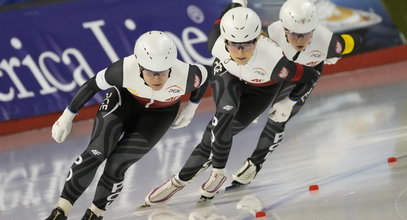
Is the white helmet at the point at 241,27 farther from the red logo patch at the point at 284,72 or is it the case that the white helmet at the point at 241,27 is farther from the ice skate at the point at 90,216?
the ice skate at the point at 90,216

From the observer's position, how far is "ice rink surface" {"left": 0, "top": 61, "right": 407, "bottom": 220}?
596 cm

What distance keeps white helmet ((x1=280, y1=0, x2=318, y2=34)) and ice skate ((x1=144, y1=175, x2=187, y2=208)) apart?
4.99ft

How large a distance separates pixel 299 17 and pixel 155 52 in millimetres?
1660

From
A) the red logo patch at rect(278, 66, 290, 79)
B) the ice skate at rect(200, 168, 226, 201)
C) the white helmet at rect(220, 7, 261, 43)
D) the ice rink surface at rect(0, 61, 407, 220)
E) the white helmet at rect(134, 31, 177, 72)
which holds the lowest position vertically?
the ice rink surface at rect(0, 61, 407, 220)

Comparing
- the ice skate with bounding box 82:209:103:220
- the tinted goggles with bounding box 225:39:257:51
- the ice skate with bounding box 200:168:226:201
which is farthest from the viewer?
the ice skate with bounding box 200:168:226:201

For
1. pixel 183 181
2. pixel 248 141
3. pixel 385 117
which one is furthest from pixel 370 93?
pixel 183 181

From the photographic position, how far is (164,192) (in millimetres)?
6590

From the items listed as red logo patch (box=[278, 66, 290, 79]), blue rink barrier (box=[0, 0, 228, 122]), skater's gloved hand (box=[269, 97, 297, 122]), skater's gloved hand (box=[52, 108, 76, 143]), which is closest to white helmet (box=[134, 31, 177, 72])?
skater's gloved hand (box=[52, 108, 76, 143])

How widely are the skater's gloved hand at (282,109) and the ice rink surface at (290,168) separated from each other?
45 centimetres

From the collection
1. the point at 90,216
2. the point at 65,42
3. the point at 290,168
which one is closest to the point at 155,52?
the point at 90,216

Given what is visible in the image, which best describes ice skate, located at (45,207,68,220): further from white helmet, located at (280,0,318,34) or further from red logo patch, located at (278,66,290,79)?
white helmet, located at (280,0,318,34)

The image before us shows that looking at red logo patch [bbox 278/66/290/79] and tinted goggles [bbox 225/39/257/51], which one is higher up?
tinted goggles [bbox 225/39/257/51]

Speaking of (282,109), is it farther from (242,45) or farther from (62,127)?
(62,127)

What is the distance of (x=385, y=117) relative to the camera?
870 cm
